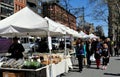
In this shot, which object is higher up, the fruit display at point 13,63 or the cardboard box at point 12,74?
the fruit display at point 13,63

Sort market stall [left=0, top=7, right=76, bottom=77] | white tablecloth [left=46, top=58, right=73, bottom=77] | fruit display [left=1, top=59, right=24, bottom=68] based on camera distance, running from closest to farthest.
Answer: market stall [left=0, top=7, right=76, bottom=77], fruit display [left=1, top=59, right=24, bottom=68], white tablecloth [left=46, top=58, right=73, bottom=77]

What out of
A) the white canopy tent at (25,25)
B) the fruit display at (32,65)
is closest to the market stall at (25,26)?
the white canopy tent at (25,25)

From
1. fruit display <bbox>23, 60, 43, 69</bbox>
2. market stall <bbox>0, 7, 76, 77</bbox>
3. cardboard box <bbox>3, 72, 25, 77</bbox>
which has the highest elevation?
market stall <bbox>0, 7, 76, 77</bbox>

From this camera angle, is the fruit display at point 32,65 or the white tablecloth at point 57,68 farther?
the white tablecloth at point 57,68

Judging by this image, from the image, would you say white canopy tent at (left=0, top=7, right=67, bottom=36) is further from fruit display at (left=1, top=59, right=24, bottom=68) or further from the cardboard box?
the cardboard box

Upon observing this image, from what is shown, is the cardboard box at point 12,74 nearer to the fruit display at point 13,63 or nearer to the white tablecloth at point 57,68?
the fruit display at point 13,63

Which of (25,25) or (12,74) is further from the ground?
(25,25)

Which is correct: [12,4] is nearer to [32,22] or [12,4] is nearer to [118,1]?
[118,1]

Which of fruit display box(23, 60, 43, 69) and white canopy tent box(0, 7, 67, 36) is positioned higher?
white canopy tent box(0, 7, 67, 36)

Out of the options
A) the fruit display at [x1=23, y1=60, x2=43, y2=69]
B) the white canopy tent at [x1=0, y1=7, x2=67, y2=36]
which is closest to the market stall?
the white canopy tent at [x1=0, y1=7, x2=67, y2=36]

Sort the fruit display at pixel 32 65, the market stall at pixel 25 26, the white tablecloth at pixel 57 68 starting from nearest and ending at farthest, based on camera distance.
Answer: the fruit display at pixel 32 65 < the market stall at pixel 25 26 < the white tablecloth at pixel 57 68

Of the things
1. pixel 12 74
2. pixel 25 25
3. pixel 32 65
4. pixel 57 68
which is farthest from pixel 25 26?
pixel 57 68

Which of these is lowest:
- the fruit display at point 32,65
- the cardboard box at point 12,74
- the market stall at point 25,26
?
the cardboard box at point 12,74

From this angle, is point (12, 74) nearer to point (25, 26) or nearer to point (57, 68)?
point (25, 26)
